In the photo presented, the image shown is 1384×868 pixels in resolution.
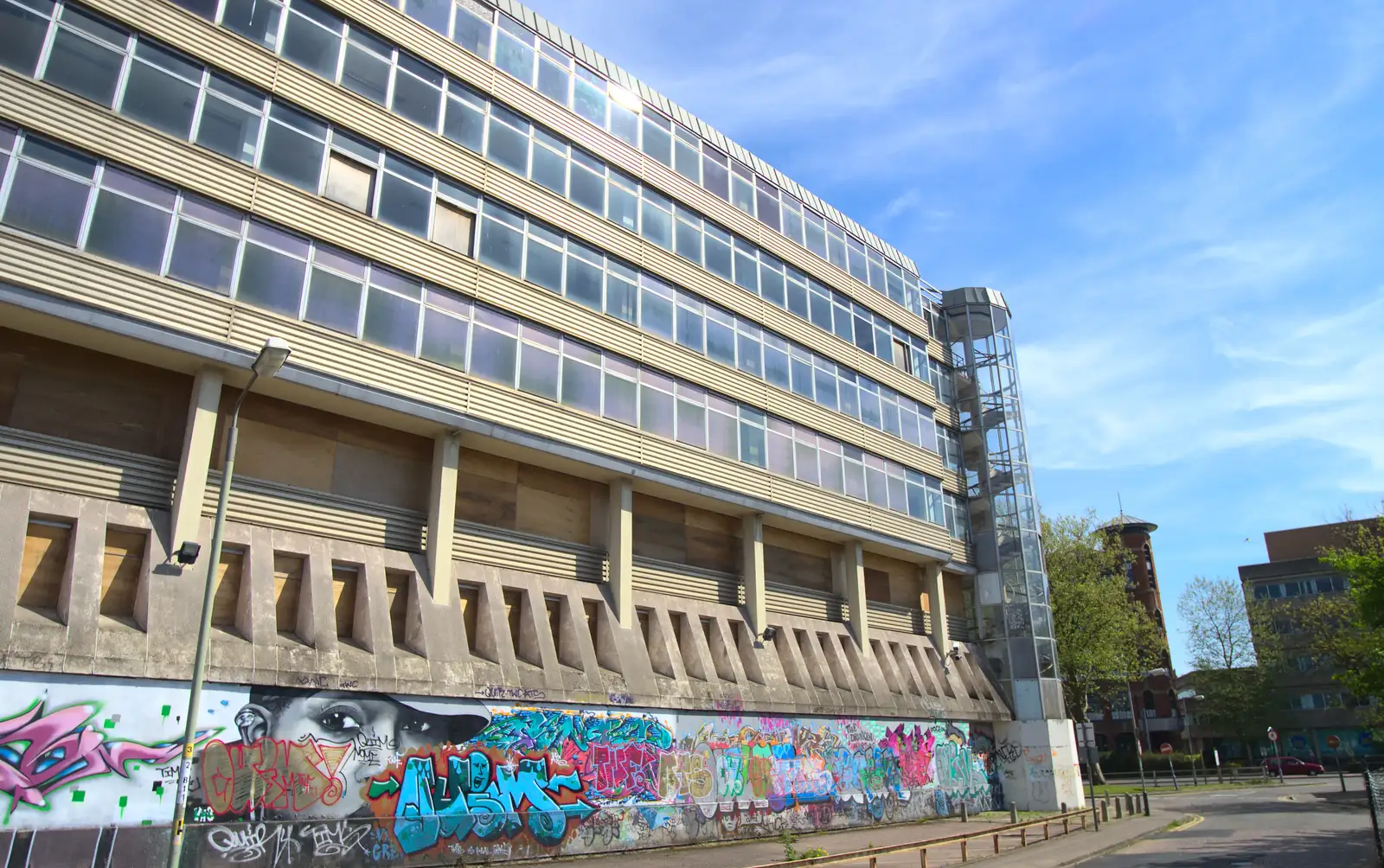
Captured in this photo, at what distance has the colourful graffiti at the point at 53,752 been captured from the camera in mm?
12391

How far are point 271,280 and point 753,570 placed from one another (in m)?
15.8

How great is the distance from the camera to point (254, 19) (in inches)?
736

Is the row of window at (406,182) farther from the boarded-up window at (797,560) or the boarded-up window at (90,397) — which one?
the boarded-up window at (797,560)

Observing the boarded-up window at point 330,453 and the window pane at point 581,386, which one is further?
the window pane at point 581,386

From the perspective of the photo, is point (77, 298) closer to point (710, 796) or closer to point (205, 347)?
point (205, 347)

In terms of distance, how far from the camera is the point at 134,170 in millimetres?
16109

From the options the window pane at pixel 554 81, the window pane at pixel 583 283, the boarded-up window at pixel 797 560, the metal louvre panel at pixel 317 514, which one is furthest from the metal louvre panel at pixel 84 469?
the boarded-up window at pixel 797 560

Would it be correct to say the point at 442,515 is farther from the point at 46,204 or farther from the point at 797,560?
the point at 797,560

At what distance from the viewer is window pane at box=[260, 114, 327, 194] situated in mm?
18266

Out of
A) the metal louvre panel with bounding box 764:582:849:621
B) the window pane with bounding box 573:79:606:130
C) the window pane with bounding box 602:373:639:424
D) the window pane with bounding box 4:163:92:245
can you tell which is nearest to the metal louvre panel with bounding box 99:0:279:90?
the window pane with bounding box 4:163:92:245

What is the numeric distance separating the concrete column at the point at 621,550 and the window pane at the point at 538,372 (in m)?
3.21

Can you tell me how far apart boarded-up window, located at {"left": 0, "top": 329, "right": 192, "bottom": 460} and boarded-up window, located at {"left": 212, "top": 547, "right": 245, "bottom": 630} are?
2217 mm

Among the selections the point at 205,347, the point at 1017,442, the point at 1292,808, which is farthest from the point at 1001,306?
the point at 205,347

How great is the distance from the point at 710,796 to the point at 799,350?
15592mm
